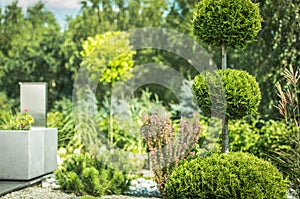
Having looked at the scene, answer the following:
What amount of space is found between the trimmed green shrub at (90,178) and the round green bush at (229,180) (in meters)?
1.29

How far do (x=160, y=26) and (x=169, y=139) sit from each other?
7292 millimetres

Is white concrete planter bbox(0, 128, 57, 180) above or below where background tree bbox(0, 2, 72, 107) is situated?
below

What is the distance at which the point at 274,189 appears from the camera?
3912 mm

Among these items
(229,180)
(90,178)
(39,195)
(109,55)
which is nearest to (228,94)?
(229,180)

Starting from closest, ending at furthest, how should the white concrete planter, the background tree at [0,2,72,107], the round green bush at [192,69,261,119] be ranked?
1. the round green bush at [192,69,261,119]
2. the white concrete planter
3. the background tree at [0,2,72,107]

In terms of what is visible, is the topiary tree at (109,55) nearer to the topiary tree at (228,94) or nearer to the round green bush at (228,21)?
the round green bush at (228,21)

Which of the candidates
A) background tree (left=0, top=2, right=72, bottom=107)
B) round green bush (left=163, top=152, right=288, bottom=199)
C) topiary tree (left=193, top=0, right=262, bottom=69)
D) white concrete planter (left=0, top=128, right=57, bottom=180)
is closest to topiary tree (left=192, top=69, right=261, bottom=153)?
topiary tree (left=193, top=0, right=262, bottom=69)

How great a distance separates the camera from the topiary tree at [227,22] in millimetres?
4402

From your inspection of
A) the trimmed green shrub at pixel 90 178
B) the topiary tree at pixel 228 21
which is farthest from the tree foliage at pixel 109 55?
the topiary tree at pixel 228 21

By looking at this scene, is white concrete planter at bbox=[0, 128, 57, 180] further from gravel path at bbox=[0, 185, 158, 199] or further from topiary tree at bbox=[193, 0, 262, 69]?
topiary tree at bbox=[193, 0, 262, 69]

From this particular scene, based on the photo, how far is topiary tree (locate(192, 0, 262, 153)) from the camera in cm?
440

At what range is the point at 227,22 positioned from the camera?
4.38 metres

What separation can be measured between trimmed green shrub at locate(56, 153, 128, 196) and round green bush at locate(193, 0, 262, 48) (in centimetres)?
178

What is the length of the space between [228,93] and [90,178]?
175cm
